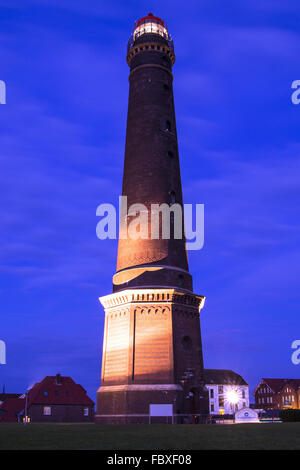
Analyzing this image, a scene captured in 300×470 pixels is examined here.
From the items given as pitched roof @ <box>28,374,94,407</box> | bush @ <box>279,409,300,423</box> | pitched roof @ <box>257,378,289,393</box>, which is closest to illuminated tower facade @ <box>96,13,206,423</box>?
bush @ <box>279,409,300,423</box>

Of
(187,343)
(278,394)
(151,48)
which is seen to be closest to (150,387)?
(187,343)

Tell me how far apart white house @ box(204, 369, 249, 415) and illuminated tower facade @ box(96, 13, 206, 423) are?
56804 mm

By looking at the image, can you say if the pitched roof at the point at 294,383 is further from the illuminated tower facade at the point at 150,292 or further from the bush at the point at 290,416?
the illuminated tower facade at the point at 150,292

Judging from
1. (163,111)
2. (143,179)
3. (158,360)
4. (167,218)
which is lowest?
(158,360)

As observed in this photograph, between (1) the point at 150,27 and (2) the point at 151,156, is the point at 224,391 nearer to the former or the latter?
(2) the point at 151,156

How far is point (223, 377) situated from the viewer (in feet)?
302

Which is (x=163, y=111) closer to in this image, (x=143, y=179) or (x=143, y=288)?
(x=143, y=179)

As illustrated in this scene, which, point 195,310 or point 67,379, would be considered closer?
A: point 195,310

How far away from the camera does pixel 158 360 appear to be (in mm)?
32750

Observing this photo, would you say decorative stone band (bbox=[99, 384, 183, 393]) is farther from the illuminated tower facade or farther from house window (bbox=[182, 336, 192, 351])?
house window (bbox=[182, 336, 192, 351])

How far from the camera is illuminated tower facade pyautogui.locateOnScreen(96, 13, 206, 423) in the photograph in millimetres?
32500

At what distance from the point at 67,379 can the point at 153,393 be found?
136 ft
